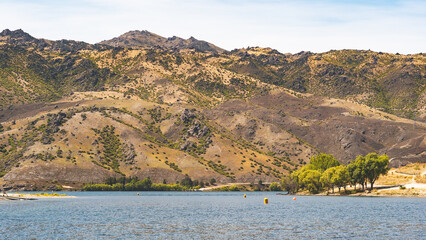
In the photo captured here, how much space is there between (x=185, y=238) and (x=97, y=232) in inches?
627

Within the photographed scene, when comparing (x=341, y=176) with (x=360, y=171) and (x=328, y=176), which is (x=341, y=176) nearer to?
(x=360, y=171)

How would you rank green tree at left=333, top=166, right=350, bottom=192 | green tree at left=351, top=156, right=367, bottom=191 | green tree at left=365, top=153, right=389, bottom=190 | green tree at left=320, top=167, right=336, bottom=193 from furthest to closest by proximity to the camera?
1. green tree at left=320, top=167, right=336, bottom=193
2. green tree at left=333, top=166, right=350, bottom=192
3. green tree at left=351, top=156, right=367, bottom=191
4. green tree at left=365, top=153, right=389, bottom=190

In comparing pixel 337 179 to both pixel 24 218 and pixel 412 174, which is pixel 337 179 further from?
pixel 24 218

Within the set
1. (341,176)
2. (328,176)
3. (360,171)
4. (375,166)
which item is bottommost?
(341,176)

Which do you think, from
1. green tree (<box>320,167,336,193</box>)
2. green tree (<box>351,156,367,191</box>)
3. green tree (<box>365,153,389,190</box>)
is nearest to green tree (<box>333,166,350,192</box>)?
green tree (<box>320,167,336,193</box>)

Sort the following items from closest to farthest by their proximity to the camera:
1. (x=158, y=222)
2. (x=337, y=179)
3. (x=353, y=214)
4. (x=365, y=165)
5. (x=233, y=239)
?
1. (x=233, y=239)
2. (x=158, y=222)
3. (x=353, y=214)
4. (x=365, y=165)
5. (x=337, y=179)

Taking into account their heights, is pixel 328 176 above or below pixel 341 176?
above

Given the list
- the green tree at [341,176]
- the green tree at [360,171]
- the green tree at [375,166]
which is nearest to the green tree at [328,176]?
the green tree at [341,176]

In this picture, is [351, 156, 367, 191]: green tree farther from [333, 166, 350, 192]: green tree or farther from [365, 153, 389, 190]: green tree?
[333, 166, 350, 192]: green tree

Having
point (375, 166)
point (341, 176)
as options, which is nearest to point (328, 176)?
point (341, 176)

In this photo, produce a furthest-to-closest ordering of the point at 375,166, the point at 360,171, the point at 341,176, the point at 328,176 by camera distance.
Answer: the point at 328,176
the point at 341,176
the point at 360,171
the point at 375,166

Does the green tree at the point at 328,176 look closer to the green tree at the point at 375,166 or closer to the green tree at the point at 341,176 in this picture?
the green tree at the point at 341,176

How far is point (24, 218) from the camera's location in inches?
3743

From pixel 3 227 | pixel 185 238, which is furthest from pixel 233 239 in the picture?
pixel 3 227
